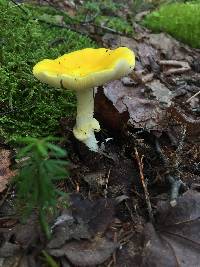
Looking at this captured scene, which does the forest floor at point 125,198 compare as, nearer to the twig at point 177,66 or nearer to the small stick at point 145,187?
the small stick at point 145,187

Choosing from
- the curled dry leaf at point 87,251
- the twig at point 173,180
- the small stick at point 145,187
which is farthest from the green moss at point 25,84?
the curled dry leaf at point 87,251

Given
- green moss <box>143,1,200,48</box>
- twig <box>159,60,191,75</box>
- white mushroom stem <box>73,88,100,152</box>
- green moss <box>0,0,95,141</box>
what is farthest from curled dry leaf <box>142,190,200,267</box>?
green moss <box>143,1,200,48</box>

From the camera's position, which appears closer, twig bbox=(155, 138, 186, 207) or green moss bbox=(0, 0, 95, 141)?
twig bbox=(155, 138, 186, 207)

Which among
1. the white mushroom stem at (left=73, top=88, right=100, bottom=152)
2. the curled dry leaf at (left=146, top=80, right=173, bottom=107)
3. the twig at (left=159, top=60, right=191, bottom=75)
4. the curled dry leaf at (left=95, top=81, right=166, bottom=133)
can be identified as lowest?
the twig at (left=159, top=60, right=191, bottom=75)

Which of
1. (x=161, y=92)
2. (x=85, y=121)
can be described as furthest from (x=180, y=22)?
(x=85, y=121)

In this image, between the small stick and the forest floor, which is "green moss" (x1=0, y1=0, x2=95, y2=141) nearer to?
the forest floor

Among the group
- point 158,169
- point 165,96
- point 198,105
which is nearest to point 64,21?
point 165,96

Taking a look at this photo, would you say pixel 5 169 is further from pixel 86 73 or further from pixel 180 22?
pixel 180 22
